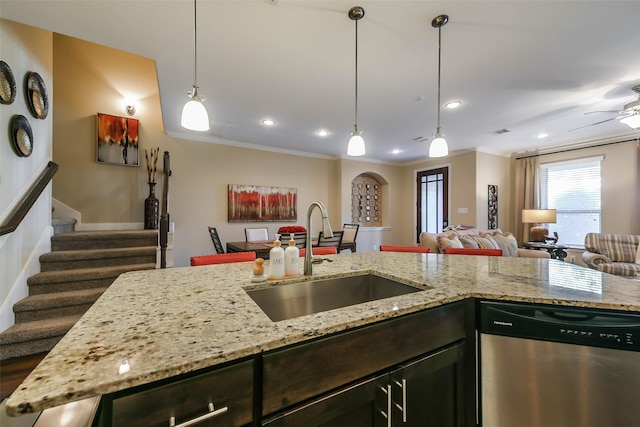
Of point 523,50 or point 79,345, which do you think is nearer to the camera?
point 79,345

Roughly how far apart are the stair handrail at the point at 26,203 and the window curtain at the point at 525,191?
24.6 feet

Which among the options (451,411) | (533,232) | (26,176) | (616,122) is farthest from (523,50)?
(26,176)

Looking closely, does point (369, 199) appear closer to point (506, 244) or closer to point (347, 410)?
point (506, 244)

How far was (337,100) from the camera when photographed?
309cm

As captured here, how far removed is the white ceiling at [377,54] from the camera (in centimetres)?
173

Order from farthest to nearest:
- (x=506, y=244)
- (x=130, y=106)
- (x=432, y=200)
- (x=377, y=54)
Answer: (x=432, y=200), (x=506, y=244), (x=130, y=106), (x=377, y=54)

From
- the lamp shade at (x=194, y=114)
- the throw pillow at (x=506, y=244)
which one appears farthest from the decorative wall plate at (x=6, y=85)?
the throw pillow at (x=506, y=244)

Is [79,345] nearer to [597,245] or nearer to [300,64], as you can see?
[300,64]

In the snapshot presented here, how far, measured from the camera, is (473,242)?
11.9 feet

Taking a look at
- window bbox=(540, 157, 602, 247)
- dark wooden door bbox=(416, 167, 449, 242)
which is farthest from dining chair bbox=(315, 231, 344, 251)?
window bbox=(540, 157, 602, 247)

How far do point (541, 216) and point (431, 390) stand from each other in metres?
5.20

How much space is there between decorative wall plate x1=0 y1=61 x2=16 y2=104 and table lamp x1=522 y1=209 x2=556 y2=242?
23.3 ft

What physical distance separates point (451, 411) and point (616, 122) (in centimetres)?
525

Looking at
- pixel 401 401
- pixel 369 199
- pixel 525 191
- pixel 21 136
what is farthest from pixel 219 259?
pixel 525 191
